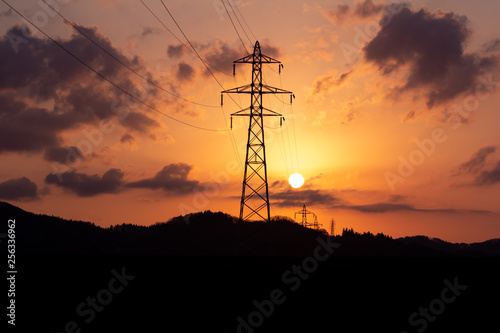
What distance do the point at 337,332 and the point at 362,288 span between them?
10.2 m

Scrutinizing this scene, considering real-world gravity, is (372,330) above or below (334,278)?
below

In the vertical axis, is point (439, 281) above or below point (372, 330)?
above

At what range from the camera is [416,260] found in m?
43.5

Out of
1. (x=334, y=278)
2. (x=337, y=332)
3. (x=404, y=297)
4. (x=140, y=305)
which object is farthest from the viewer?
(x=334, y=278)

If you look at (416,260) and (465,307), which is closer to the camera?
(465,307)

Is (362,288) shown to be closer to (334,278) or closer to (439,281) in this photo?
(334,278)

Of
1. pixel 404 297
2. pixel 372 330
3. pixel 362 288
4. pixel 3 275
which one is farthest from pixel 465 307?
pixel 3 275

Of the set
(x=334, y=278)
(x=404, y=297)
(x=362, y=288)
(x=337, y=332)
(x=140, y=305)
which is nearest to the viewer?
(x=337, y=332)

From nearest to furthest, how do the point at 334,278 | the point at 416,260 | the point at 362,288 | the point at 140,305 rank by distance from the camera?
the point at 140,305, the point at 362,288, the point at 334,278, the point at 416,260

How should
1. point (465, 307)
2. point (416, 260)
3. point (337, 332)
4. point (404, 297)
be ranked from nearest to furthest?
1. point (337, 332)
2. point (465, 307)
3. point (404, 297)
4. point (416, 260)

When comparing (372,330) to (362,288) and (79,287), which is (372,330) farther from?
(79,287)

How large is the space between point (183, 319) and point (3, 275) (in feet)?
39.2

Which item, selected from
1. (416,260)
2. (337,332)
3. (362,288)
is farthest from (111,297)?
(416,260)

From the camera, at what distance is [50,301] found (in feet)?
79.4
